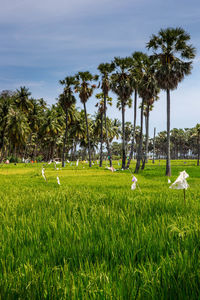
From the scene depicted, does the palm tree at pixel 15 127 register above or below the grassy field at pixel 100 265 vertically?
above

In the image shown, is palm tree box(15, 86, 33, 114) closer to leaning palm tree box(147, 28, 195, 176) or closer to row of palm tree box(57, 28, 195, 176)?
row of palm tree box(57, 28, 195, 176)

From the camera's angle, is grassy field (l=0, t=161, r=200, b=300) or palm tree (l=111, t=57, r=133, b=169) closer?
grassy field (l=0, t=161, r=200, b=300)

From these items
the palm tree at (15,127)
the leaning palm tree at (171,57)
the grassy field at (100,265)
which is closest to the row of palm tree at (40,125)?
the palm tree at (15,127)

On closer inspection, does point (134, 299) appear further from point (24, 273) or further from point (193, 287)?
point (24, 273)

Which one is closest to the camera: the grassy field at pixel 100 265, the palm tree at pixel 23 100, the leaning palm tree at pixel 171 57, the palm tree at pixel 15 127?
the grassy field at pixel 100 265

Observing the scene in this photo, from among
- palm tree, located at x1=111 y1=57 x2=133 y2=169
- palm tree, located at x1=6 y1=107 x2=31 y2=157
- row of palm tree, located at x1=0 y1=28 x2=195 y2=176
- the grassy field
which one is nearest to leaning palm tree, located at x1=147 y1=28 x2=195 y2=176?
row of palm tree, located at x1=0 y1=28 x2=195 y2=176

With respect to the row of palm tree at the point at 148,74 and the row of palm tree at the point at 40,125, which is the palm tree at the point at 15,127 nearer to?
the row of palm tree at the point at 40,125

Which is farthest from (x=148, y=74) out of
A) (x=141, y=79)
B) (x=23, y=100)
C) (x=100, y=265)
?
(x=23, y=100)

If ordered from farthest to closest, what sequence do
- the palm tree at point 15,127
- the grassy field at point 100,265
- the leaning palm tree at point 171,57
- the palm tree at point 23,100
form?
the palm tree at point 23,100 < the palm tree at point 15,127 < the leaning palm tree at point 171,57 < the grassy field at point 100,265

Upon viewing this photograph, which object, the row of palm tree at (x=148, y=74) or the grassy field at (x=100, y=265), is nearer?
the grassy field at (x=100, y=265)

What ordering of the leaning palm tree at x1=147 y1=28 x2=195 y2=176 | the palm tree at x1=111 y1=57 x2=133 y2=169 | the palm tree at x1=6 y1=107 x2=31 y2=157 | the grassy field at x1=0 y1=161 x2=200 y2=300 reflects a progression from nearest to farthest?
the grassy field at x1=0 y1=161 x2=200 y2=300 → the leaning palm tree at x1=147 y1=28 x2=195 y2=176 → the palm tree at x1=111 y1=57 x2=133 y2=169 → the palm tree at x1=6 y1=107 x2=31 y2=157

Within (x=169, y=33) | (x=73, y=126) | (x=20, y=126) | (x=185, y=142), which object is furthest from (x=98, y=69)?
(x=185, y=142)

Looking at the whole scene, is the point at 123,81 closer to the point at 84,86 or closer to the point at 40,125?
the point at 84,86

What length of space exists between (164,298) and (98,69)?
37.0 m
